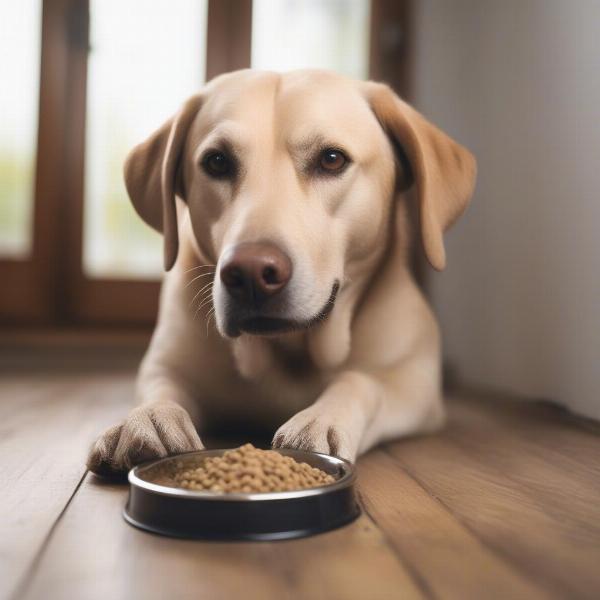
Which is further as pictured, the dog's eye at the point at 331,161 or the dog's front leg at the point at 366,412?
the dog's eye at the point at 331,161

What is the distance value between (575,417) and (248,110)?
1371 millimetres

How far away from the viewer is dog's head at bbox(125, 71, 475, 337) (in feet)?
4.90

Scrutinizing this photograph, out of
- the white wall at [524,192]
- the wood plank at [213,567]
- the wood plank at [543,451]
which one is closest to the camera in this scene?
the wood plank at [213,567]

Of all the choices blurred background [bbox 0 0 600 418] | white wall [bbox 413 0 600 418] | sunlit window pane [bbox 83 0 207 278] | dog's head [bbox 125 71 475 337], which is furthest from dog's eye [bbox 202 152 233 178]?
sunlit window pane [bbox 83 0 207 278]

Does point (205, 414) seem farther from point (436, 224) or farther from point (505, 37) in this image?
point (505, 37)

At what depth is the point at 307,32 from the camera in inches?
151

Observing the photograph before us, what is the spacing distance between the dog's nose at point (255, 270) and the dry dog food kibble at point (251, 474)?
330 millimetres

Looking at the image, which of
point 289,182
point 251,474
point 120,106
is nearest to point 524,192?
point 289,182

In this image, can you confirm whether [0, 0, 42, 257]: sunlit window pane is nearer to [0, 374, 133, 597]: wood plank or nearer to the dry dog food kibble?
[0, 374, 133, 597]: wood plank

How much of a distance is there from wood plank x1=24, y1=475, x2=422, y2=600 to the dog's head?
52cm

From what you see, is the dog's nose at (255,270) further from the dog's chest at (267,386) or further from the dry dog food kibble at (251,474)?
the dog's chest at (267,386)

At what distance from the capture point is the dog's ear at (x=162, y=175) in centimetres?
194

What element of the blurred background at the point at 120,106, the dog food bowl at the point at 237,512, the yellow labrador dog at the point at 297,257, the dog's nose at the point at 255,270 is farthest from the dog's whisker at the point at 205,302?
the blurred background at the point at 120,106

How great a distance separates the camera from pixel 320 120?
1731mm
